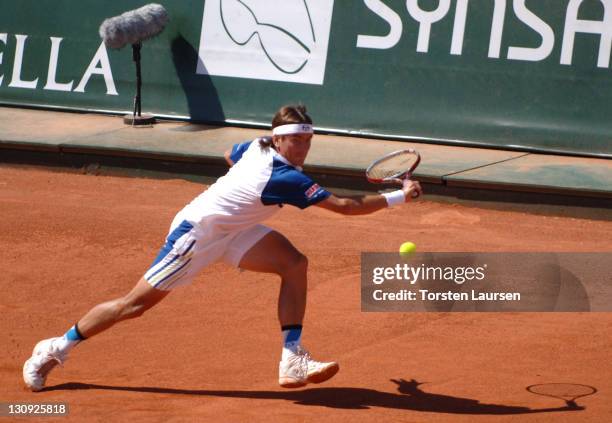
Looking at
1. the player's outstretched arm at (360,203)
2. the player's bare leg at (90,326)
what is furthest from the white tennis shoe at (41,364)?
the player's outstretched arm at (360,203)

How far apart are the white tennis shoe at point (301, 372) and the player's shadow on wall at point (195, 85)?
273 inches

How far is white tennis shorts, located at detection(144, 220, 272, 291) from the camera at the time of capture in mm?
5645

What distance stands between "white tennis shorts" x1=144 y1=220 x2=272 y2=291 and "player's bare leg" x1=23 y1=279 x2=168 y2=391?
0.08m

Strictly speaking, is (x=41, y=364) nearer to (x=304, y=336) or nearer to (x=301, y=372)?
(x=301, y=372)

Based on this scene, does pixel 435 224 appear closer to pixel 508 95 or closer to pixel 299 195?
pixel 508 95

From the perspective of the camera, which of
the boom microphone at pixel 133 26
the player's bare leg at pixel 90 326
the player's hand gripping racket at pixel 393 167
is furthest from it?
the boom microphone at pixel 133 26

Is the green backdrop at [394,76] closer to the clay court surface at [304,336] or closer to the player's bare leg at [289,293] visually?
the clay court surface at [304,336]

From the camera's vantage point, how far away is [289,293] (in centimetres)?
579

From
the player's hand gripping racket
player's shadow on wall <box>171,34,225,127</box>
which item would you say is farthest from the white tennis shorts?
player's shadow on wall <box>171,34,225,127</box>

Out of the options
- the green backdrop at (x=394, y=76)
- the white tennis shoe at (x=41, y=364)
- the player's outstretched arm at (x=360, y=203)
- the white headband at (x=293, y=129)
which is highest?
the green backdrop at (x=394, y=76)

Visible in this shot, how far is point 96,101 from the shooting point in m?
12.8

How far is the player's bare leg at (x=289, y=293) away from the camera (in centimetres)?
565

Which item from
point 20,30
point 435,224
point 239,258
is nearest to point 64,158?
point 20,30

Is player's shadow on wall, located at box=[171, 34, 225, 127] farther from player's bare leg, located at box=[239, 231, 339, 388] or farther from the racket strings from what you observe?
player's bare leg, located at box=[239, 231, 339, 388]
